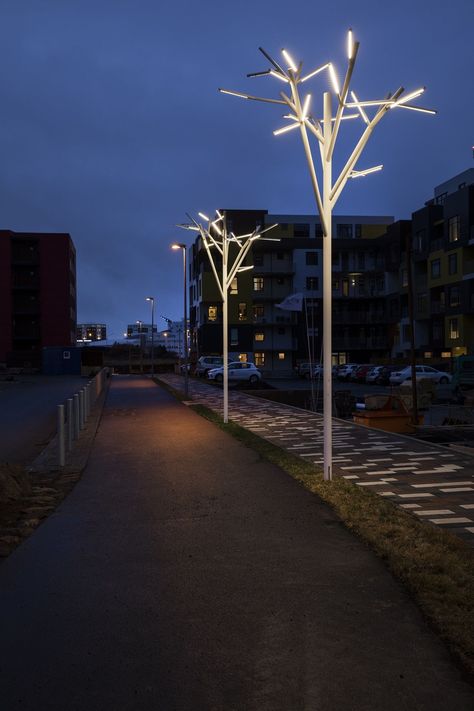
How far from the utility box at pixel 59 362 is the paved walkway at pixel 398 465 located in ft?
169

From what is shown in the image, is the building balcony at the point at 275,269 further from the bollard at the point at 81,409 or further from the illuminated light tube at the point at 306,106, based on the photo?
the illuminated light tube at the point at 306,106

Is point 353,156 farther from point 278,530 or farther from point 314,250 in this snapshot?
point 314,250

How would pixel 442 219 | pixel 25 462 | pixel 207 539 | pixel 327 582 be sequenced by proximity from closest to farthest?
pixel 327 582
pixel 207 539
pixel 25 462
pixel 442 219

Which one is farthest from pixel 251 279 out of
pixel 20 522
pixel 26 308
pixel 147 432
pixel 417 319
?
pixel 20 522

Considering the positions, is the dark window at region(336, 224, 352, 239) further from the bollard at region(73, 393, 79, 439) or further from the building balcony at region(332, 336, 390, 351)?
the bollard at region(73, 393, 79, 439)

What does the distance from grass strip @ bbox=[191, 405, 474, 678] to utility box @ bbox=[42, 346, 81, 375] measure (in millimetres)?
60260

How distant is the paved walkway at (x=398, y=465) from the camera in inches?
294

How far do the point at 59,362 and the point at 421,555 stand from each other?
6436cm

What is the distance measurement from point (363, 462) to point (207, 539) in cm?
523

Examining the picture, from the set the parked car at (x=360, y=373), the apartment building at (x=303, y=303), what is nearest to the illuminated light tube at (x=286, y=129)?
the parked car at (x=360, y=373)

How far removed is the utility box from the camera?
66438 mm

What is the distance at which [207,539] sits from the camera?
251 inches

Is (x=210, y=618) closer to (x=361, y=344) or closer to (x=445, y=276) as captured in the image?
(x=445, y=276)

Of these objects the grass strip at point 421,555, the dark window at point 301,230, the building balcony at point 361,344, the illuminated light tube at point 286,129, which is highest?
the dark window at point 301,230
